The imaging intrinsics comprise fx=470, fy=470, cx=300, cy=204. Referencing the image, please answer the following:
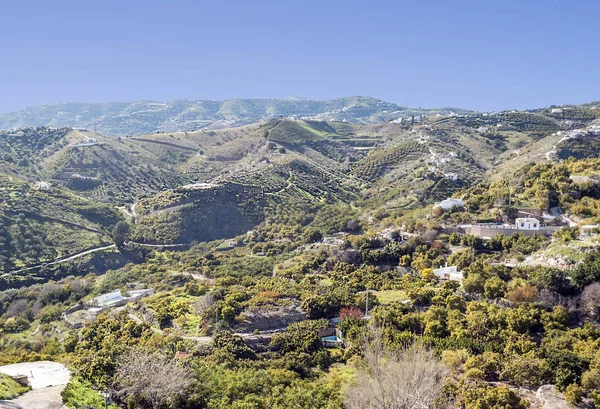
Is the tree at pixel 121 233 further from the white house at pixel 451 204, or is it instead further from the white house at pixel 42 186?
the white house at pixel 451 204

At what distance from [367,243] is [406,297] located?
8780 millimetres

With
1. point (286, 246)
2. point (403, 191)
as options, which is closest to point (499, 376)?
point (286, 246)

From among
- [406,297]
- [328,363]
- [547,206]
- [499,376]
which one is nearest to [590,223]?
[547,206]

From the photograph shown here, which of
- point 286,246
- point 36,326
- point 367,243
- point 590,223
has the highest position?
point 590,223

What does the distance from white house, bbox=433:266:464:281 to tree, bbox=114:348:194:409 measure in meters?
18.0

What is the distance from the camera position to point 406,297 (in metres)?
27.5

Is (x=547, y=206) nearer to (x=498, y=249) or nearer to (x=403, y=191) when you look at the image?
(x=498, y=249)

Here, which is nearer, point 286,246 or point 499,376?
point 499,376

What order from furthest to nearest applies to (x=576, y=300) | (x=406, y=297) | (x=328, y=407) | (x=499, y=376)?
1. (x=406, y=297)
2. (x=576, y=300)
3. (x=499, y=376)
4. (x=328, y=407)

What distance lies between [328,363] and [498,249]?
16.2 meters

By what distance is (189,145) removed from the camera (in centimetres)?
12769

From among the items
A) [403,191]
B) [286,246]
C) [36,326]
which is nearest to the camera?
[36,326]

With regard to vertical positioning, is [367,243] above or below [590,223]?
below

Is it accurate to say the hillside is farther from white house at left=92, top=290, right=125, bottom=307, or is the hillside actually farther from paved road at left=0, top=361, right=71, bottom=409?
paved road at left=0, top=361, right=71, bottom=409
